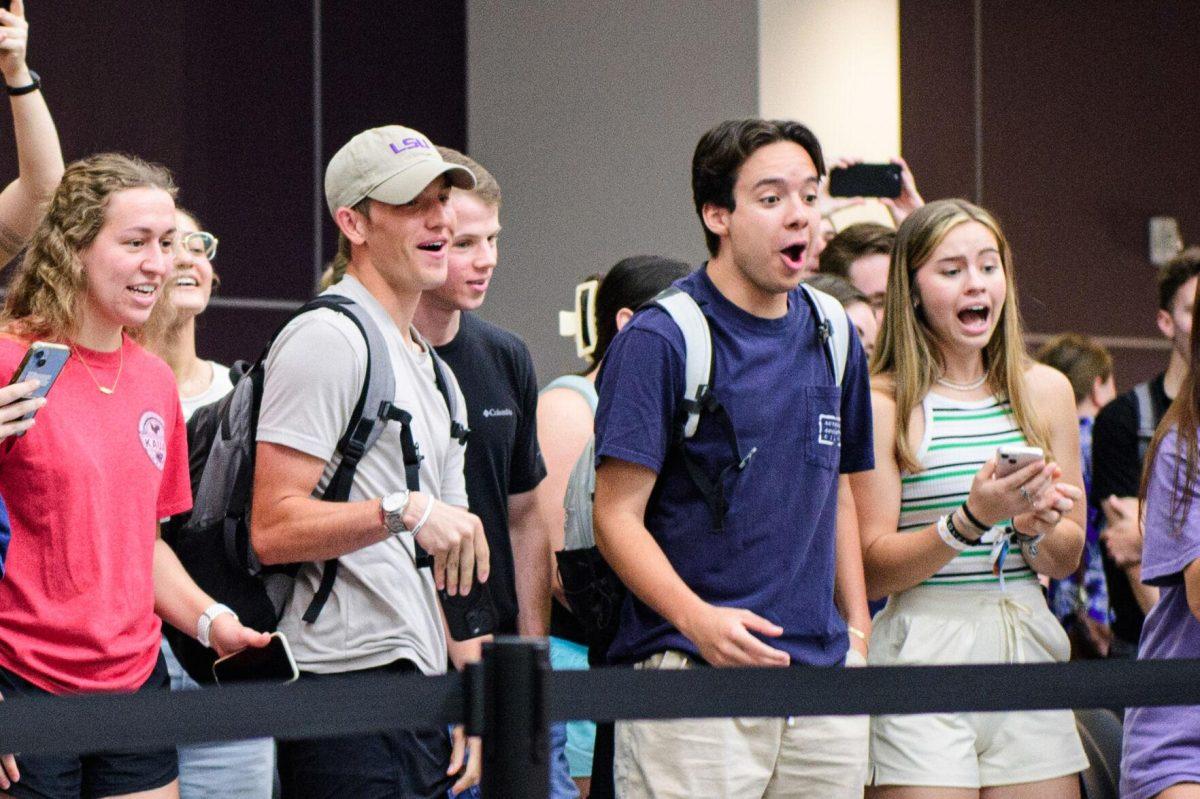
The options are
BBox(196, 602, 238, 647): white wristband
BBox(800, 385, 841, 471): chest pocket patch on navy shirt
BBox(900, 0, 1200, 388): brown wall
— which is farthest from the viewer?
BBox(900, 0, 1200, 388): brown wall

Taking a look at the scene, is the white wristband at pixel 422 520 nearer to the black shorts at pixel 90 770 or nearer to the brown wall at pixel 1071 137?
the black shorts at pixel 90 770

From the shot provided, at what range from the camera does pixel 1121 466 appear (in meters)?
5.03

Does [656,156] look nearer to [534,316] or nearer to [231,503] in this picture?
[534,316]

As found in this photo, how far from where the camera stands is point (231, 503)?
10.0ft

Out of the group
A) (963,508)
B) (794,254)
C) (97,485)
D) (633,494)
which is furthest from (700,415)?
(97,485)

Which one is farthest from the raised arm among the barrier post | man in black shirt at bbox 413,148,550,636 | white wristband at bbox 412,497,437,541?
the barrier post

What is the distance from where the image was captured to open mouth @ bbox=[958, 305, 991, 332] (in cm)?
364

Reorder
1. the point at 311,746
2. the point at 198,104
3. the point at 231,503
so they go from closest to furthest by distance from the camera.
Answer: the point at 311,746
the point at 231,503
the point at 198,104

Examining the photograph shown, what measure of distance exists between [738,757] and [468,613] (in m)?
0.56

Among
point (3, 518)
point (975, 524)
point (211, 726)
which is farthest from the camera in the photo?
point (975, 524)

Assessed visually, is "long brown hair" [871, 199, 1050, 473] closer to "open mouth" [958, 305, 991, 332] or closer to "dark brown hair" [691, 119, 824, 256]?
"open mouth" [958, 305, 991, 332]

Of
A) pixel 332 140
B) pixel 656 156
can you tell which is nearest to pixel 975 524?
pixel 656 156

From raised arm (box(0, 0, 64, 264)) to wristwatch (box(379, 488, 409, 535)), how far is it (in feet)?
3.57

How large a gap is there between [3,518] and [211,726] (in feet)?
2.53
